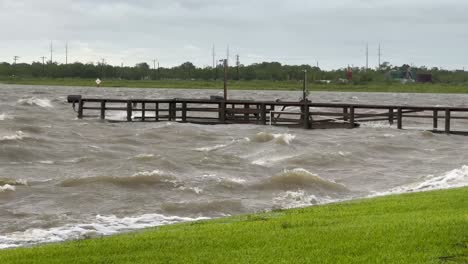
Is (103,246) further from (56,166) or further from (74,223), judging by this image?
(56,166)

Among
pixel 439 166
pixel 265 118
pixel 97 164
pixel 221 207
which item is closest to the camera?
pixel 221 207

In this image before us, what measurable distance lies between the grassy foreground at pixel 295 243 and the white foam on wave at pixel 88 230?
2361 millimetres

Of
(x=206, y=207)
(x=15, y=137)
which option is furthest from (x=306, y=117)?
(x=206, y=207)

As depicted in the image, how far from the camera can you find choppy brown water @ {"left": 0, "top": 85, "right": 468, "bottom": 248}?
18.1 m

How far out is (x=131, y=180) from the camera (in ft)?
75.7

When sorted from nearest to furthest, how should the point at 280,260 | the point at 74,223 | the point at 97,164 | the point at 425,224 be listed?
the point at 280,260
the point at 425,224
the point at 74,223
the point at 97,164

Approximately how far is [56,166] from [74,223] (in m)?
11.1

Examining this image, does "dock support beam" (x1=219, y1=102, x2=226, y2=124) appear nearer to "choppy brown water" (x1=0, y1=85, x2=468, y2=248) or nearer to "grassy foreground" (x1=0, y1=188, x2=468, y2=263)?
"choppy brown water" (x1=0, y1=85, x2=468, y2=248)

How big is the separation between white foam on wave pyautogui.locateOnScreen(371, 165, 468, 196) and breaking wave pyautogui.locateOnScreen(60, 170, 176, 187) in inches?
255

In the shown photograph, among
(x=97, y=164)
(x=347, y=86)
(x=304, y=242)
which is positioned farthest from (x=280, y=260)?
(x=347, y=86)

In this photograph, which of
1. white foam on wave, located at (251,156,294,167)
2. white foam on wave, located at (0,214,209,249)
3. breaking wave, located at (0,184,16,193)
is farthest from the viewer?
white foam on wave, located at (251,156,294,167)

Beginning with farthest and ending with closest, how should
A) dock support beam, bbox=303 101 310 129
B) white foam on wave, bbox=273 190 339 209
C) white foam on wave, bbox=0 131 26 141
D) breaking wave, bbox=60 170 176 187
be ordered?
dock support beam, bbox=303 101 310 129 → white foam on wave, bbox=0 131 26 141 → breaking wave, bbox=60 170 176 187 → white foam on wave, bbox=273 190 339 209

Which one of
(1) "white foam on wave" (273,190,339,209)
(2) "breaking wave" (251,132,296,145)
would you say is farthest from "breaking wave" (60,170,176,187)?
(2) "breaking wave" (251,132,296,145)

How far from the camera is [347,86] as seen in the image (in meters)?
181
